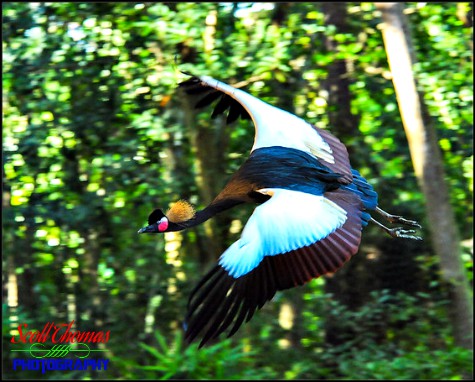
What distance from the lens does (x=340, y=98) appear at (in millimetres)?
8328

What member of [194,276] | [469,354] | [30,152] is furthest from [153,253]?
[469,354]

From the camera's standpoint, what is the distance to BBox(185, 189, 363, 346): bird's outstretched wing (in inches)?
169

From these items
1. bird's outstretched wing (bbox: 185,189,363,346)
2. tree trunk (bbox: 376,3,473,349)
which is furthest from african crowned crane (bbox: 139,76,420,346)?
tree trunk (bbox: 376,3,473,349)

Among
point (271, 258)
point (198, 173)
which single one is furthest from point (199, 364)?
point (271, 258)

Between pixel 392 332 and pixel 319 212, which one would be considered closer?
pixel 319 212

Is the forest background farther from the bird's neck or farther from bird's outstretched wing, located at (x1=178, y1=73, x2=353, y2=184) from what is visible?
the bird's neck

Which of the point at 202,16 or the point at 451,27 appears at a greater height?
the point at 202,16

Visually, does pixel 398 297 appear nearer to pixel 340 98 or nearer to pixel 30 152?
pixel 340 98

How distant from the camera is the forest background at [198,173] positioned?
764 cm

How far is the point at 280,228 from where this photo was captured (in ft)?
14.7

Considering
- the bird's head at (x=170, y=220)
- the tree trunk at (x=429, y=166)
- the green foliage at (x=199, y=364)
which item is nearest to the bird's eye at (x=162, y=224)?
the bird's head at (x=170, y=220)

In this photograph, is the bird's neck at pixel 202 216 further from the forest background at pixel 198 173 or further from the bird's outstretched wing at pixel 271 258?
the forest background at pixel 198 173

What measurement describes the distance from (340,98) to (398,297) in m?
1.84

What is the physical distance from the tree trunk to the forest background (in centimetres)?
3
